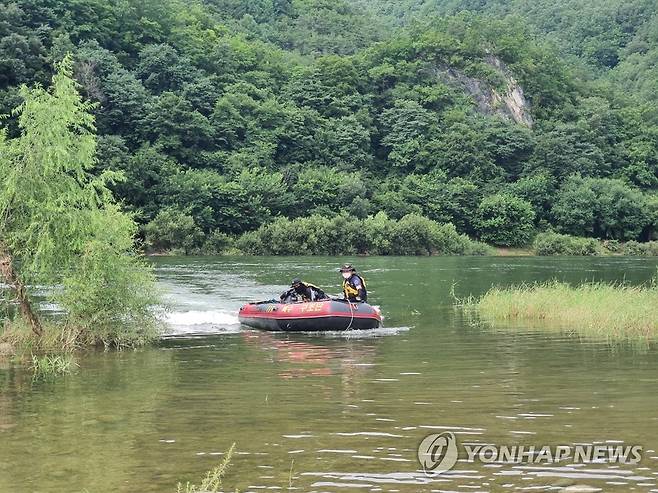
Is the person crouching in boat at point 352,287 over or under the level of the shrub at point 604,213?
under

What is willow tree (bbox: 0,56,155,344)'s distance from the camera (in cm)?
1964

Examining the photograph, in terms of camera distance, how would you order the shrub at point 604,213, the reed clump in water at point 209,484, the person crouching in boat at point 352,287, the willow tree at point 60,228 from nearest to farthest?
1. the reed clump in water at point 209,484
2. the willow tree at point 60,228
3. the person crouching in boat at point 352,287
4. the shrub at point 604,213

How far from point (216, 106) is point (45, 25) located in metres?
19.6

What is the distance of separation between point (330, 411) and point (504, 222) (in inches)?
3159

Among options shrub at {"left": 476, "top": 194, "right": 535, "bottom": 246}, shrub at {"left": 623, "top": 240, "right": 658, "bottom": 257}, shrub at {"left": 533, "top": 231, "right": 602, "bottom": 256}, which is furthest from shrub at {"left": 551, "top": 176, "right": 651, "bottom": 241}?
shrub at {"left": 533, "top": 231, "right": 602, "bottom": 256}

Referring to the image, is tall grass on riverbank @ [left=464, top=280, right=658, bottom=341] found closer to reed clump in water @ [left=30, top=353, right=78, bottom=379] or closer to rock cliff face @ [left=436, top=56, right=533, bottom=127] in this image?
reed clump in water @ [left=30, top=353, right=78, bottom=379]

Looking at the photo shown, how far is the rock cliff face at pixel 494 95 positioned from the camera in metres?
119

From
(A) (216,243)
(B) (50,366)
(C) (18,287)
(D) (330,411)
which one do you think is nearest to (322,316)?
(C) (18,287)

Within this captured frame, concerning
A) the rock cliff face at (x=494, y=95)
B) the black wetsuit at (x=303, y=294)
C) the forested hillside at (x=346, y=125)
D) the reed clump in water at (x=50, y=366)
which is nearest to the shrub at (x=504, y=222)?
the forested hillside at (x=346, y=125)

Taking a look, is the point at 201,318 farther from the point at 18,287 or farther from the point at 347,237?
the point at 347,237

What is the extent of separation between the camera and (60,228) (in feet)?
65.4

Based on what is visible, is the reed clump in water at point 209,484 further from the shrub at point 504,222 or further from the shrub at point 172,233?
the shrub at point 504,222

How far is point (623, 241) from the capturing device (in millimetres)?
93562

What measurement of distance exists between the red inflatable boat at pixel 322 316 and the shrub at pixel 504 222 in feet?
222
